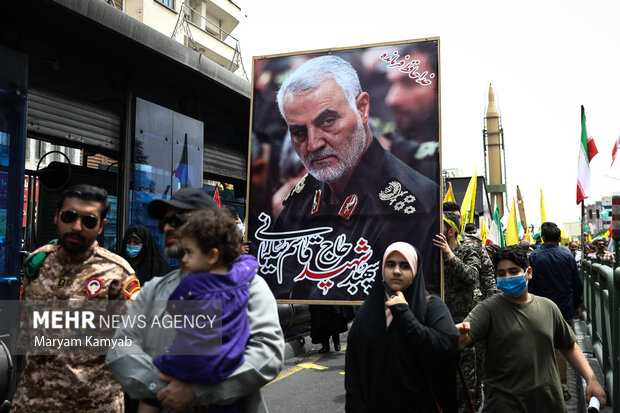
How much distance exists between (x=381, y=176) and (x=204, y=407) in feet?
9.22

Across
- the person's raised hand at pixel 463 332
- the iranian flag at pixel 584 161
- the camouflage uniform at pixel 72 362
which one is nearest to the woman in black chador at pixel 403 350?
the person's raised hand at pixel 463 332

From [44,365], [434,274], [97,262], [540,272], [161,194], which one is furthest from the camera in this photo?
[161,194]

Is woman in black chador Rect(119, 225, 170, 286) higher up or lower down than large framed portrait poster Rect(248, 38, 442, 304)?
lower down

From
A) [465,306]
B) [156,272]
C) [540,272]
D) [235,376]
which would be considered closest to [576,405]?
[540,272]

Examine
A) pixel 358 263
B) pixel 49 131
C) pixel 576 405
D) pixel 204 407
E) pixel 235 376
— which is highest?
pixel 49 131

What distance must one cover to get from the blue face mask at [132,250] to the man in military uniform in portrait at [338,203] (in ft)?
3.63

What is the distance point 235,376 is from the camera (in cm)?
181

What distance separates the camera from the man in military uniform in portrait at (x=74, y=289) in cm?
244

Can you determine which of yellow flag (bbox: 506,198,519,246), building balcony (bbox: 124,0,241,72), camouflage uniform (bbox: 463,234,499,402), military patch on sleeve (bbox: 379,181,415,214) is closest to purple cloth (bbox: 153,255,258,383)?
military patch on sleeve (bbox: 379,181,415,214)

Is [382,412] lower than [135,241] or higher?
lower

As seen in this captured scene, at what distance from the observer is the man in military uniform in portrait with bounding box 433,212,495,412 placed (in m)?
4.32

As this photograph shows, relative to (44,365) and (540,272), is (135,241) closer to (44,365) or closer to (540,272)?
(44,365)

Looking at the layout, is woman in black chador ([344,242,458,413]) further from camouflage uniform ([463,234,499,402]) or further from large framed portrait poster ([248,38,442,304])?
camouflage uniform ([463,234,499,402])

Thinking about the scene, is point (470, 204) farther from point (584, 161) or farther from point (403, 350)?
point (403, 350)
